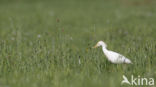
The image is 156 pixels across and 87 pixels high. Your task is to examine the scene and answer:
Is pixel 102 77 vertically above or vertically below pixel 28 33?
below

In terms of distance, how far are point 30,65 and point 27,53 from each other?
1.72 m

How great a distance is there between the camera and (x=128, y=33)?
35.5ft

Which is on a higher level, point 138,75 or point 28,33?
point 28,33

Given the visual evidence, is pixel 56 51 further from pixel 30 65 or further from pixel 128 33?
pixel 128 33

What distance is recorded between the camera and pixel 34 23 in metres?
14.1

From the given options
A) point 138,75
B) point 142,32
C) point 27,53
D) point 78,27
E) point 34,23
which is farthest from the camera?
point 34,23

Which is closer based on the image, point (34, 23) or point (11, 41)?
point (11, 41)

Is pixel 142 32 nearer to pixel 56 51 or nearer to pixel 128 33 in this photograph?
pixel 128 33

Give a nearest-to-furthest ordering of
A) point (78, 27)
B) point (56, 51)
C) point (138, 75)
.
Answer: point (138, 75) → point (56, 51) → point (78, 27)

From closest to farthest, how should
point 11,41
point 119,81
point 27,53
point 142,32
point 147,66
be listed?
point 119,81, point 147,66, point 27,53, point 11,41, point 142,32

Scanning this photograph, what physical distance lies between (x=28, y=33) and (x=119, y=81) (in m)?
6.74

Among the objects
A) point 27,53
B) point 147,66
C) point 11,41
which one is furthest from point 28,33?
point 147,66

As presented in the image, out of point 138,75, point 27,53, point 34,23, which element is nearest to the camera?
point 138,75

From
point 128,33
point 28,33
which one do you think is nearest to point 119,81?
point 128,33
